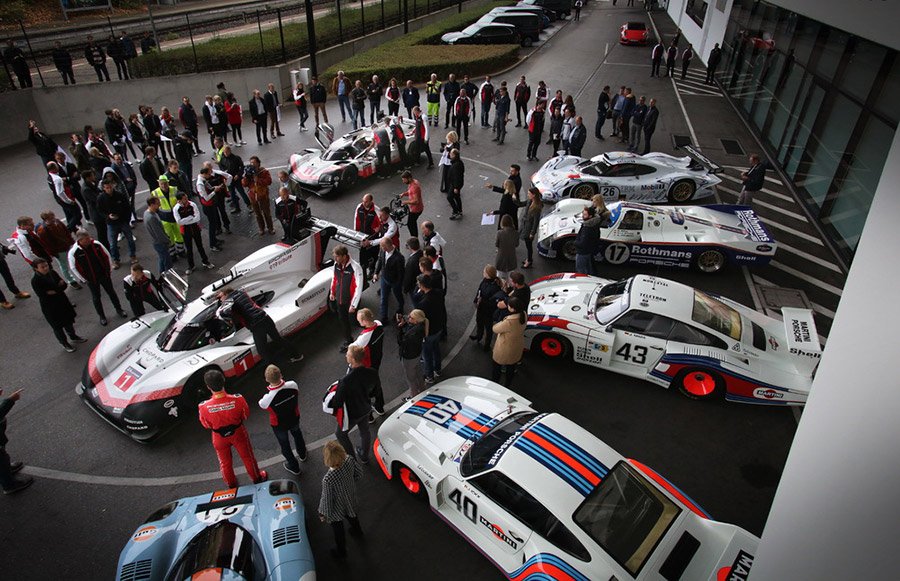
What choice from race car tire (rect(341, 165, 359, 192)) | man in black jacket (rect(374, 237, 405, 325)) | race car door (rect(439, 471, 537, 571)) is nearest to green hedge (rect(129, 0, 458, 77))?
race car tire (rect(341, 165, 359, 192))

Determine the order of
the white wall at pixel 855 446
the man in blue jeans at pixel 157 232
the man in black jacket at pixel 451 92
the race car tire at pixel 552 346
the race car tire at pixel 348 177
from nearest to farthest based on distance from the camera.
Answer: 1. the white wall at pixel 855 446
2. the race car tire at pixel 552 346
3. the man in blue jeans at pixel 157 232
4. the race car tire at pixel 348 177
5. the man in black jacket at pixel 451 92

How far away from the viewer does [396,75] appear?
→ 23188 mm

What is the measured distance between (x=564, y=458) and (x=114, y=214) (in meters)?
9.63

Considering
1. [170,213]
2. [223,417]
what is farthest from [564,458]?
[170,213]

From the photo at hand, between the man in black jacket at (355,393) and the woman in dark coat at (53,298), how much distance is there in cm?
521

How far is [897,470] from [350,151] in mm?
13468

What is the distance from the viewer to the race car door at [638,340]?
290 inches

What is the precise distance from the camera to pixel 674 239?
397 inches

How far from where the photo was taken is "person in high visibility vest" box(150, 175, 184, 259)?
10172 millimetres

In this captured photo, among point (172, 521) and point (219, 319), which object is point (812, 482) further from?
point (219, 319)

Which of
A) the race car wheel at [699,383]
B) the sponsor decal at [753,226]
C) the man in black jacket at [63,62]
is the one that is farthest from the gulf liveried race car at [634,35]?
the race car wheel at [699,383]

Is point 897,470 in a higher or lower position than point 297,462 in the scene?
higher

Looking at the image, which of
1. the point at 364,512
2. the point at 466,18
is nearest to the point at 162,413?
the point at 364,512

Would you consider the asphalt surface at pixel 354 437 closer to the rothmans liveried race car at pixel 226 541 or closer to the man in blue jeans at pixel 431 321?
the man in blue jeans at pixel 431 321
